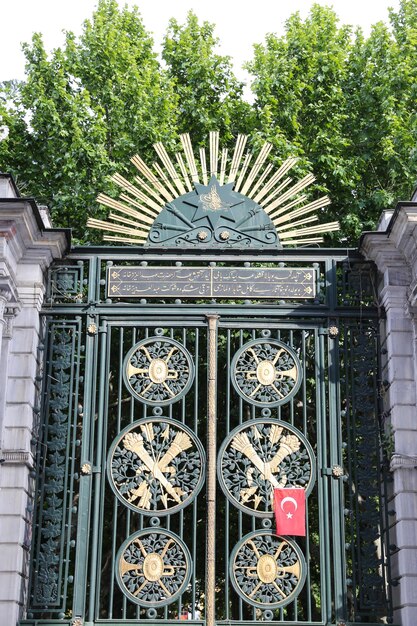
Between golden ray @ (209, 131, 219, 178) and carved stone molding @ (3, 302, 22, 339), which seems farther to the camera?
golden ray @ (209, 131, 219, 178)

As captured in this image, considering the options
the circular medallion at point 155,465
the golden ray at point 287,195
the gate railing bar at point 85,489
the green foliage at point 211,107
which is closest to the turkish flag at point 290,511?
the circular medallion at point 155,465

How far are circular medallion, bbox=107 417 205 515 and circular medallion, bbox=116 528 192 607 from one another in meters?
0.30

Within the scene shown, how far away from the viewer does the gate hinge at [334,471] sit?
9859mm

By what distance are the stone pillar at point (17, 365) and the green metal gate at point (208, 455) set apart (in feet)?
0.93

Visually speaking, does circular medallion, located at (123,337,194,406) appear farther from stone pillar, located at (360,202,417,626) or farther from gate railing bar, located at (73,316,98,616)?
stone pillar, located at (360,202,417,626)

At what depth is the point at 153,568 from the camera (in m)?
9.60

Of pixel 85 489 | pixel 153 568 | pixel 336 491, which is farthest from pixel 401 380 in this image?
pixel 85 489

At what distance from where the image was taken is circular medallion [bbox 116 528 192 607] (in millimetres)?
9539

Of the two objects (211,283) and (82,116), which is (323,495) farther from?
(82,116)

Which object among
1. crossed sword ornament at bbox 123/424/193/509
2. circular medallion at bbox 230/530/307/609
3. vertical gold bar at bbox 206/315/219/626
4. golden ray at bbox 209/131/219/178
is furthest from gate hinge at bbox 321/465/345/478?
golden ray at bbox 209/131/219/178

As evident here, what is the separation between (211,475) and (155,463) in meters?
0.58

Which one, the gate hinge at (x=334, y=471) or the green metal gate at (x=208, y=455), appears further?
the gate hinge at (x=334, y=471)

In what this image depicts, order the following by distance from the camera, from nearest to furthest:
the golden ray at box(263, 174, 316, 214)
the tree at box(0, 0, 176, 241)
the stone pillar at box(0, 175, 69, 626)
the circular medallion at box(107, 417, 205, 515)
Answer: the stone pillar at box(0, 175, 69, 626) → the circular medallion at box(107, 417, 205, 515) → the golden ray at box(263, 174, 316, 214) → the tree at box(0, 0, 176, 241)

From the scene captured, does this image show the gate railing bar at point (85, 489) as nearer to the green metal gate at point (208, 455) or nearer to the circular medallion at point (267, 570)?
the green metal gate at point (208, 455)
